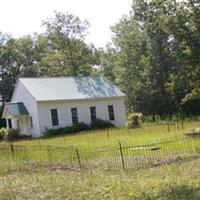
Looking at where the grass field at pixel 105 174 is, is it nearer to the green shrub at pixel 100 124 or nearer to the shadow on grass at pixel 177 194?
the shadow on grass at pixel 177 194

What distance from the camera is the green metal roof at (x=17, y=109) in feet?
168

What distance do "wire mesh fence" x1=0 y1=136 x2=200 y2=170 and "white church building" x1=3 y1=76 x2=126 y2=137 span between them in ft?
77.9

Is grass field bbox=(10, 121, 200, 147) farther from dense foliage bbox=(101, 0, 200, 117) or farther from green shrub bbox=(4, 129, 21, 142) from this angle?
dense foliage bbox=(101, 0, 200, 117)

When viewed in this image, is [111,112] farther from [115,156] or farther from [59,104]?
[115,156]

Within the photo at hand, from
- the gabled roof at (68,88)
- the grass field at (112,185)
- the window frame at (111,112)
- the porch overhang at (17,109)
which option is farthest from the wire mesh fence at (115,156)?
the window frame at (111,112)

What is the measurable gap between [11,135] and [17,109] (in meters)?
2.98

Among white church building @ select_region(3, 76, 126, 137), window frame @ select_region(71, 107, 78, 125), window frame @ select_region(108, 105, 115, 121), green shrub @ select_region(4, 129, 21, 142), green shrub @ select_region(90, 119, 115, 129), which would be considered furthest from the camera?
window frame @ select_region(108, 105, 115, 121)

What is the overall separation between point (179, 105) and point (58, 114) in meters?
18.8

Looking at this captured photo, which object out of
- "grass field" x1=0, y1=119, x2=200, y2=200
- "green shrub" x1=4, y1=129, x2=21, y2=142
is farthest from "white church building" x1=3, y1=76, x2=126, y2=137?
"grass field" x1=0, y1=119, x2=200, y2=200

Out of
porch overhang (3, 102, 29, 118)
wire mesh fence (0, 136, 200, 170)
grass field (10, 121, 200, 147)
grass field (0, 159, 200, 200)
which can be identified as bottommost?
grass field (0, 159, 200, 200)

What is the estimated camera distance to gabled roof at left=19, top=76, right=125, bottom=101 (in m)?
50.9

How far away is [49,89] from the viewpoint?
5178 centimetres

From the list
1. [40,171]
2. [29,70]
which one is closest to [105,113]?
[29,70]

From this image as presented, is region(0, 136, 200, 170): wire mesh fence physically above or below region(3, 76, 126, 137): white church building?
below
